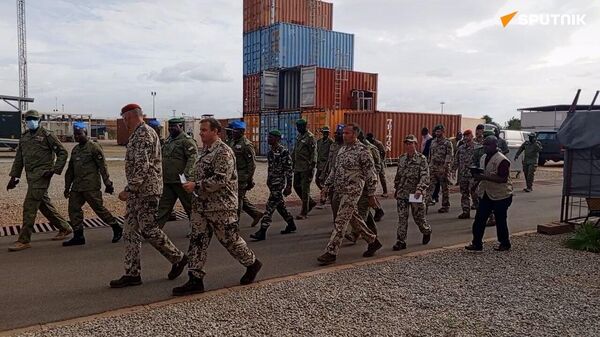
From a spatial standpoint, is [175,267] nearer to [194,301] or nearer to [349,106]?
[194,301]

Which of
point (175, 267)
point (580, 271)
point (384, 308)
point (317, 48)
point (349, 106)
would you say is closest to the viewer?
point (384, 308)

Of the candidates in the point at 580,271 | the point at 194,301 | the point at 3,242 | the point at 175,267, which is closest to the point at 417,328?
the point at 194,301

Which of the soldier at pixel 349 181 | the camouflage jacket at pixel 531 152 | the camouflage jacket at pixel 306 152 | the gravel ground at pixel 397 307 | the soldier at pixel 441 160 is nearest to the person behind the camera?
the gravel ground at pixel 397 307

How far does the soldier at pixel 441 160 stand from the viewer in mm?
10086

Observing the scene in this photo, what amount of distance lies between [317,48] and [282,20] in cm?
232

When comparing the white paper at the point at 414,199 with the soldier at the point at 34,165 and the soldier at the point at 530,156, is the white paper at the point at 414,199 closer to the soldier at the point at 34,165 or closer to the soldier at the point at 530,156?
the soldier at the point at 34,165

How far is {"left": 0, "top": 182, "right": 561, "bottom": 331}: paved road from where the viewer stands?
179 inches

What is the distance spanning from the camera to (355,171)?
237 inches

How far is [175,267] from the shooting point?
532 centimetres

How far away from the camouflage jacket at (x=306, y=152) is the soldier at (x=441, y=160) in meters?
2.85

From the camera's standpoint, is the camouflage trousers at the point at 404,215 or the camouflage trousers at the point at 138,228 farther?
the camouflage trousers at the point at 404,215

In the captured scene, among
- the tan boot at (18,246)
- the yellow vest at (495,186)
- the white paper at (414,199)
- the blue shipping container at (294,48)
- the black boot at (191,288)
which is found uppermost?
the blue shipping container at (294,48)

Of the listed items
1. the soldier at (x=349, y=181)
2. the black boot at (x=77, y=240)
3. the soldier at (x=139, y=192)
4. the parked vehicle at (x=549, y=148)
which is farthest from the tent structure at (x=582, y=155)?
the parked vehicle at (x=549, y=148)

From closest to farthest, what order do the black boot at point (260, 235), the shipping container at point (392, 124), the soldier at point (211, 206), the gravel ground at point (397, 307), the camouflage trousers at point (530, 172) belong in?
the gravel ground at point (397, 307) → the soldier at point (211, 206) → the black boot at point (260, 235) → the camouflage trousers at point (530, 172) → the shipping container at point (392, 124)
